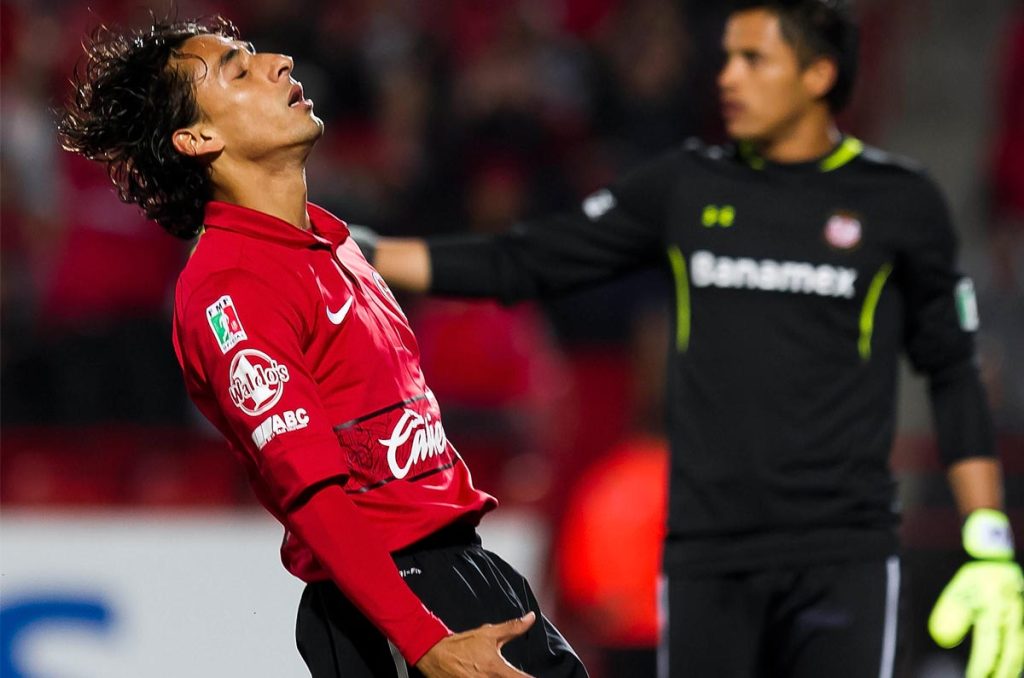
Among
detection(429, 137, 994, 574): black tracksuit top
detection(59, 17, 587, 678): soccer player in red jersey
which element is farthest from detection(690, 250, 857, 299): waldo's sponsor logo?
detection(59, 17, 587, 678): soccer player in red jersey

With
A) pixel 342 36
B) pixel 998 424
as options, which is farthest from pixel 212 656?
pixel 342 36

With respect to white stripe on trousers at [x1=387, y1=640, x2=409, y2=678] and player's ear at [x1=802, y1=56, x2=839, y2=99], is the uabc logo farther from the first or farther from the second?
player's ear at [x1=802, y1=56, x2=839, y2=99]

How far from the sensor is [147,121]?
2875mm

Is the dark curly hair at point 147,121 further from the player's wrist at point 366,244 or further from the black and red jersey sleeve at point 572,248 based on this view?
the black and red jersey sleeve at point 572,248

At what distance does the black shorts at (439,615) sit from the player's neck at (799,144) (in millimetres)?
1470

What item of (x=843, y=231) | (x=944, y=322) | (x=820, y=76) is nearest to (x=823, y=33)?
(x=820, y=76)

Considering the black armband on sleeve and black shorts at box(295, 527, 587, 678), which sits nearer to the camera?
black shorts at box(295, 527, 587, 678)

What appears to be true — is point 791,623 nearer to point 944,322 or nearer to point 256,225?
point 944,322

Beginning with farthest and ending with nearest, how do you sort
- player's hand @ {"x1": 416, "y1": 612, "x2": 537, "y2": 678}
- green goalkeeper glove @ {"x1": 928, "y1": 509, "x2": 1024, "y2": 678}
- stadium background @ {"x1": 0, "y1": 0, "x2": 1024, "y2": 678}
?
stadium background @ {"x1": 0, "y1": 0, "x2": 1024, "y2": 678} → green goalkeeper glove @ {"x1": 928, "y1": 509, "x2": 1024, "y2": 678} → player's hand @ {"x1": 416, "y1": 612, "x2": 537, "y2": 678}

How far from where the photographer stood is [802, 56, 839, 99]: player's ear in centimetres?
392

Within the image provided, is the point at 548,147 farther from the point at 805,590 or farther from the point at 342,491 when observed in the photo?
the point at 342,491

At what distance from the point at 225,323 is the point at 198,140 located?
41 centimetres

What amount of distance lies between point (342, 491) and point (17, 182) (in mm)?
5453

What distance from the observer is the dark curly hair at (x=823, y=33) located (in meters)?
3.92
